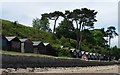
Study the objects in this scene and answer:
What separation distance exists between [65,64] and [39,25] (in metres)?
69.7

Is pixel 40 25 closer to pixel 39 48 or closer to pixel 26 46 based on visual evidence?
pixel 39 48

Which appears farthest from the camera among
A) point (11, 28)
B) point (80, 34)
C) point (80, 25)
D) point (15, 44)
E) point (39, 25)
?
point (39, 25)

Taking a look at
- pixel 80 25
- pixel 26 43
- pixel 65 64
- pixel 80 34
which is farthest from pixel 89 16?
pixel 65 64

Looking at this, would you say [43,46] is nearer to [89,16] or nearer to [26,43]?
[26,43]

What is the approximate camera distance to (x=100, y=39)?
127 m

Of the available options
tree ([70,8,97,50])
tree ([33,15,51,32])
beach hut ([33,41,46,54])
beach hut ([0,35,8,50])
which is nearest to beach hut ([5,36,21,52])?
beach hut ([0,35,8,50])

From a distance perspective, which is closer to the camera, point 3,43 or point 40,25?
point 3,43

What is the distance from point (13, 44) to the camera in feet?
197

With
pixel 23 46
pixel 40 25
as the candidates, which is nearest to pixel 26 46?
pixel 23 46

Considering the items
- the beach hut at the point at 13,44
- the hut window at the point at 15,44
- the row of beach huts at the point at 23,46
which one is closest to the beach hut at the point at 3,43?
the row of beach huts at the point at 23,46

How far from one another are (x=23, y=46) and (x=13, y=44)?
2852 mm

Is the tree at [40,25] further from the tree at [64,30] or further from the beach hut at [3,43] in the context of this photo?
the beach hut at [3,43]

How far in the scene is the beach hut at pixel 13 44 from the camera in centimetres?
5869

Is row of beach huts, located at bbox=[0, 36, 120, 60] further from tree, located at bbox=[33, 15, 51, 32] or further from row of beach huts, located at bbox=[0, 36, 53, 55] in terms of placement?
tree, located at bbox=[33, 15, 51, 32]
